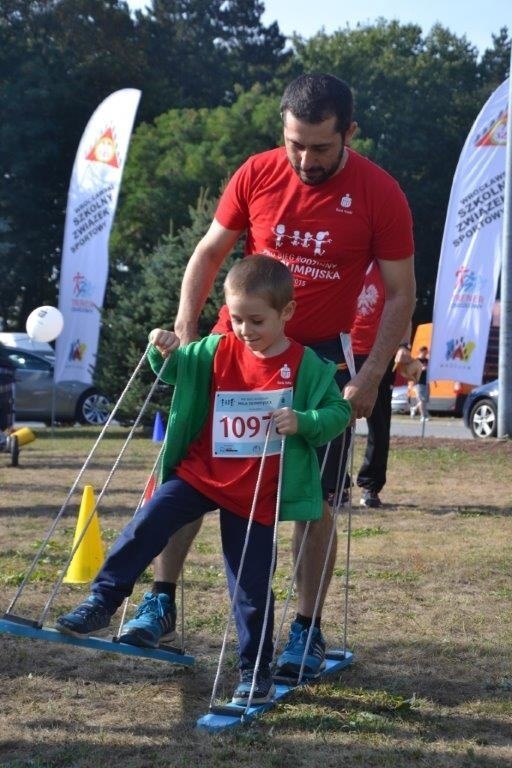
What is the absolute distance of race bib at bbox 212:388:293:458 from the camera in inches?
174

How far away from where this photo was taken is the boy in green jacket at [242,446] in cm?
432

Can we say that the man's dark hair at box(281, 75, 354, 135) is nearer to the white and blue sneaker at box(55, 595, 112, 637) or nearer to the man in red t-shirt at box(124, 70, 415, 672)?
the man in red t-shirt at box(124, 70, 415, 672)

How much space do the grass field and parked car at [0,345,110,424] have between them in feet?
46.2

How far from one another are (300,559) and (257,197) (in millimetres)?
1382

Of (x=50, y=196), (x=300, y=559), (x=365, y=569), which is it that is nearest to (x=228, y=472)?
(x=300, y=559)

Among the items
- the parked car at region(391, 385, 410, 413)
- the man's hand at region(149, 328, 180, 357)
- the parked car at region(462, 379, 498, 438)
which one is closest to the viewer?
the man's hand at region(149, 328, 180, 357)

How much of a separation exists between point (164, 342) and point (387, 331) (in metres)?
0.92

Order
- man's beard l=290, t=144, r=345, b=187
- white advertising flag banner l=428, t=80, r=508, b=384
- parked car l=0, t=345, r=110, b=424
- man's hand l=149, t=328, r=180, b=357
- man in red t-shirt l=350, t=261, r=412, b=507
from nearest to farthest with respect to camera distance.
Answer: man's hand l=149, t=328, r=180, b=357
man's beard l=290, t=144, r=345, b=187
man in red t-shirt l=350, t=261, r=412, b=507
white advertising flag banner l=428, t=80, r=508, b=384
parked car l=0, t=345, r=110, b=424

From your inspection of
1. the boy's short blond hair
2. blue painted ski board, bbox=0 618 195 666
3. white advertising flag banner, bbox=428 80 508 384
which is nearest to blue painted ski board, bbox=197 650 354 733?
blue painted ski board, bbox=0 618 195 666

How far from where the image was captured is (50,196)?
4909 centimetres

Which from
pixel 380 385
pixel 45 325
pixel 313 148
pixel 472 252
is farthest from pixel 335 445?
pixel 472 252

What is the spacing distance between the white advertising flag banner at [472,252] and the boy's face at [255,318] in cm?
1428

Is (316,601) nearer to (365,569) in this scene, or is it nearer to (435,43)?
(365,569)

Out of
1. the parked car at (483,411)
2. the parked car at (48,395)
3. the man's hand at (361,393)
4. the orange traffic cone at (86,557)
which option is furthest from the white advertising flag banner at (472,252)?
the man's hand at (361,393)
